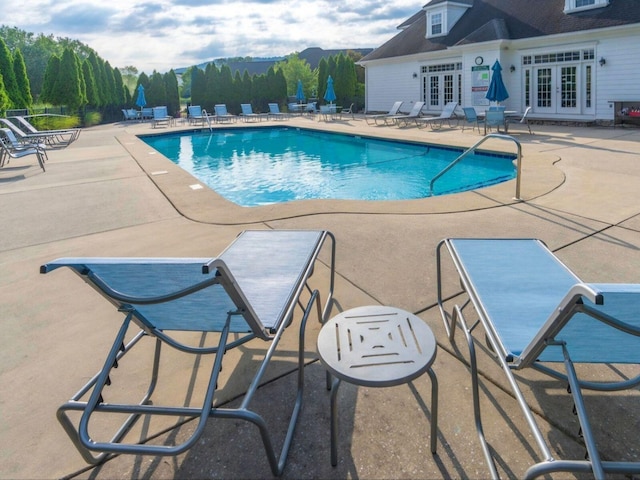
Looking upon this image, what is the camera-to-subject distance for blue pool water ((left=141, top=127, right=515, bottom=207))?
9852mm

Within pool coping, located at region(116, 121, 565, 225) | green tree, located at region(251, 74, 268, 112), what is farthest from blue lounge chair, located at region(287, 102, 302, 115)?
pool coping, located at region(116, 121, 565, 225)

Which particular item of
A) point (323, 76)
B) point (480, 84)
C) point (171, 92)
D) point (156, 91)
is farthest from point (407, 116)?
point (156, 91)

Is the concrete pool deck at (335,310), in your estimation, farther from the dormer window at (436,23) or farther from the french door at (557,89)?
the dormer window at (436,23)

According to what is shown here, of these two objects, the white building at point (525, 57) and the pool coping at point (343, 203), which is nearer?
the pool coping at point (343, 203)

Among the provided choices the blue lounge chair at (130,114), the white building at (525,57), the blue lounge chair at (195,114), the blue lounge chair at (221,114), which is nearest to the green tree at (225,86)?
the blue lounge chair at (221,114)

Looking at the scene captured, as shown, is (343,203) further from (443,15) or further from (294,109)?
(294,109)

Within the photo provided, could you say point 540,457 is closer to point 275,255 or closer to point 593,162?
point 275,255

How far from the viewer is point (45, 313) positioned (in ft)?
11.3

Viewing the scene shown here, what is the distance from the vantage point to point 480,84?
1852 cm

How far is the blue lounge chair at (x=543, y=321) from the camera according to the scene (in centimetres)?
145

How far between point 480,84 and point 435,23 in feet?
17.4

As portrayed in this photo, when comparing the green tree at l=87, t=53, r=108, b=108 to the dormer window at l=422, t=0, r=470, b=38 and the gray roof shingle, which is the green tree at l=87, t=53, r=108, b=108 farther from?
the dormer window at l=422, t=0, r=470, b=38

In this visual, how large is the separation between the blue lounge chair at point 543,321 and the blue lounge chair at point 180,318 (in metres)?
0.98

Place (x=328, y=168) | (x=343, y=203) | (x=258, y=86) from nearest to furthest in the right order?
(x=343, y=203) → (x=328, y=168) → (x=258, y=86)
